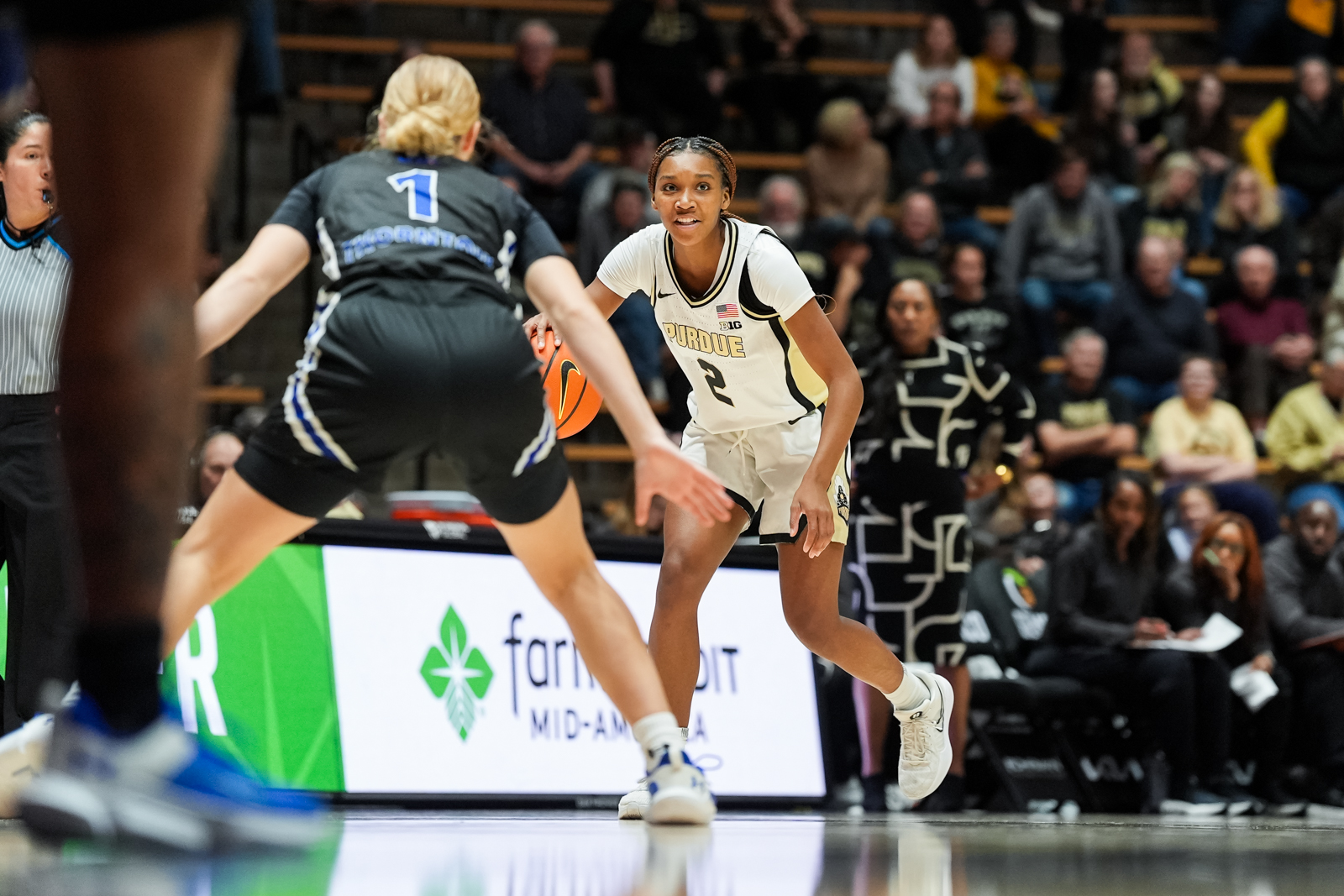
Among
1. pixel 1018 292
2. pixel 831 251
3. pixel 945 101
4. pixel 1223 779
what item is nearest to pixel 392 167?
pixel 1223 779

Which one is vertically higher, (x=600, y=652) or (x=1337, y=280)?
(x=1337, y=280)

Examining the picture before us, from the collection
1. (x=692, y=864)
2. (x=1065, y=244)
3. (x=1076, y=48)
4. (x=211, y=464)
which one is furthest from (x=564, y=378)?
(x=1076, y=48)

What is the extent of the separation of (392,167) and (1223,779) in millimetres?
6041

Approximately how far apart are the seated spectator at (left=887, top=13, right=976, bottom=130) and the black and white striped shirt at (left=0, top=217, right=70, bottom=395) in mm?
7949

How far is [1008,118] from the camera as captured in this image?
1180 centimetres

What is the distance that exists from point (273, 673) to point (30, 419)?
132 cm

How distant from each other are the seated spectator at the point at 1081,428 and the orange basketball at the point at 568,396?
5.02 meters

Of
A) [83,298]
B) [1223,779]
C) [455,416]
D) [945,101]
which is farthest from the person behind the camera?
[945,101]

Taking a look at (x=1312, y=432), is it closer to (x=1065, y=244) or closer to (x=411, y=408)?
(x=1065, y=244)

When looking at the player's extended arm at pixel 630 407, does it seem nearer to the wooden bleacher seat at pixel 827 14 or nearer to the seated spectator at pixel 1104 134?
the seated spectator at pixel 1104 134

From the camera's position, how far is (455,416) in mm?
3004

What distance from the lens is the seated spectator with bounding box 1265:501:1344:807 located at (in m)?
8.08

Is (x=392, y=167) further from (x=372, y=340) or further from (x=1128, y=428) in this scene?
(x=1128, y=428)

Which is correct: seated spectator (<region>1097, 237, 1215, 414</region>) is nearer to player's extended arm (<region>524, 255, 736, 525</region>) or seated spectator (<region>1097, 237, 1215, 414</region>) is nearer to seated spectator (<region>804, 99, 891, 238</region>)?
seated spectator (<region>804, 99, 891, 238</region>)
